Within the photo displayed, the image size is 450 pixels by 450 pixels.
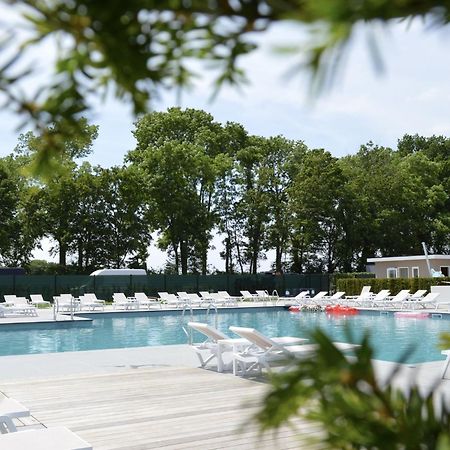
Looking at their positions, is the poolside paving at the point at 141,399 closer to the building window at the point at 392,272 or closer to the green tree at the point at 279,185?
the building window at the point at 392,272

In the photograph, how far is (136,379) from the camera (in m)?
9.16

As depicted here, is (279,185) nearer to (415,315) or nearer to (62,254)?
(62,254)

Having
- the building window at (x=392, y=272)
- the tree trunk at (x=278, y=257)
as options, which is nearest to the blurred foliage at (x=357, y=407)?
the building window at (x=392, y=272)

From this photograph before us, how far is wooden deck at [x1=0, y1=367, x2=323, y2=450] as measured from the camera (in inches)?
222

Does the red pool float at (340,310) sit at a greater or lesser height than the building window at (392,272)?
lesser

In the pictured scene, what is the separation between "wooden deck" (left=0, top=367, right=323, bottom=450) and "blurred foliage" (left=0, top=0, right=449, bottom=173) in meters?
3.94

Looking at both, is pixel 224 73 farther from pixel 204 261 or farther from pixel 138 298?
pixel 204 261

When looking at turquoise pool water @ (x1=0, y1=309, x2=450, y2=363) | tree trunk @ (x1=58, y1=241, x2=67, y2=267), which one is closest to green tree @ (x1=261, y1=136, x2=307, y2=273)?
tree trunk @ (x1=58, y1=241, x2=67, y2=267)

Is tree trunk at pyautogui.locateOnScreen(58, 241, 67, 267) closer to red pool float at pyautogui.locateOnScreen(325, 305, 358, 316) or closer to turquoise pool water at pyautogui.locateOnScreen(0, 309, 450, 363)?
turquoise pool water at pyautogui.locateOnScreen(0, 309, 450, 363)

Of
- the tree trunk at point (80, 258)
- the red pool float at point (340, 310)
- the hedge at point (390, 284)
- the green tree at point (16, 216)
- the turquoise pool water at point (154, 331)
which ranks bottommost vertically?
the turquoise pool water at point (154, 331)

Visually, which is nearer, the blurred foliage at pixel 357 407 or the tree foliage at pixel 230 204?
the blurred foliage at pixel 357 407

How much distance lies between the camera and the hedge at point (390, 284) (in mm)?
30886

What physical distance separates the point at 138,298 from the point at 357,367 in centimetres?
2830

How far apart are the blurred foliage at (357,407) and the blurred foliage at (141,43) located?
11.8 inches
